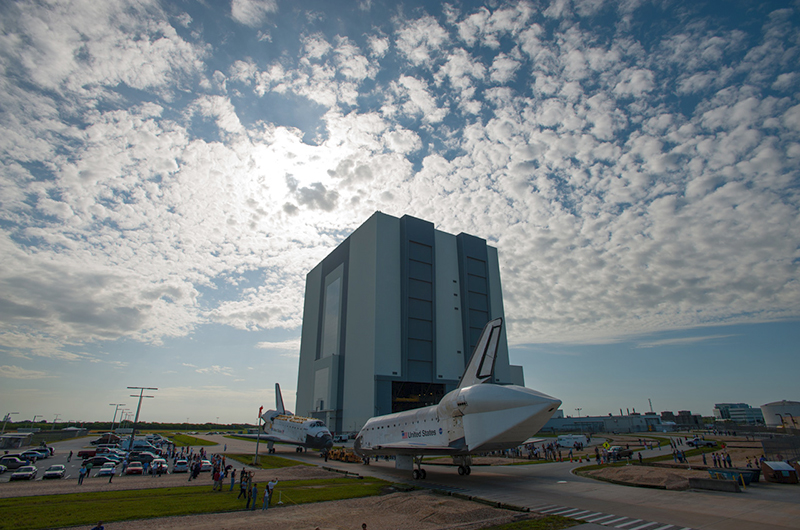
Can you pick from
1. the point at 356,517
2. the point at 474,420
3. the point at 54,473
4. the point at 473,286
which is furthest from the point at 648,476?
the point at 473,286

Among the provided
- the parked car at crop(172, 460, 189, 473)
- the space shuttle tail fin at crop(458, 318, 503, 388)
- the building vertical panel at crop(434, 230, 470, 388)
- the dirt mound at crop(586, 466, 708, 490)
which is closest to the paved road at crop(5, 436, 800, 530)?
the dirt mound at crop(586, 466, 708, 490)

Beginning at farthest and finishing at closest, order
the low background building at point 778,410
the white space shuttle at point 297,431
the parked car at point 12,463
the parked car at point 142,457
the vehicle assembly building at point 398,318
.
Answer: the low background building at point 778,410 → the vehicle assembly building at point 398,318 → the white space shuttle at point 297,431 → the parked car at point 142,457 → the parked car at point 12,463

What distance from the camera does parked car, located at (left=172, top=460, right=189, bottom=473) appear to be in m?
36.8

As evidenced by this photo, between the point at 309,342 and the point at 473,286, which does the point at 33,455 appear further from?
the point at 473,286

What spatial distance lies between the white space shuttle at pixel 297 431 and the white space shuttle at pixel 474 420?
16.0m

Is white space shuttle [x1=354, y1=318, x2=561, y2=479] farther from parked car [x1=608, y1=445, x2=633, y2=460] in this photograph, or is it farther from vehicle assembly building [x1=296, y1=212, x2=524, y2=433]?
vehicle assembly building [x1=296, y1=212, x2=524, y2=433]

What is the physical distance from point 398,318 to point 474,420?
46.1 meters

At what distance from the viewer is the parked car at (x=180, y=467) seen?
3675 centimetres

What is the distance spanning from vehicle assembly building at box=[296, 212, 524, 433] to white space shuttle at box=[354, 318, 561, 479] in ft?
110

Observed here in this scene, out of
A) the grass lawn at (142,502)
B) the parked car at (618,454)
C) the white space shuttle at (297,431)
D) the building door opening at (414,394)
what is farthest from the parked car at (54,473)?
the parked car at (618,454)

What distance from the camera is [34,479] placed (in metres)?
32.0

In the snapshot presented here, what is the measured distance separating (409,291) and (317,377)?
28255 mm

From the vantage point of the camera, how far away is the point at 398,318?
70000 millimetres

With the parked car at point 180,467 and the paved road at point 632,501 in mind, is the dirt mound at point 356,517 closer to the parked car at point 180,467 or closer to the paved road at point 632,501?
the paved road at point 632,501
